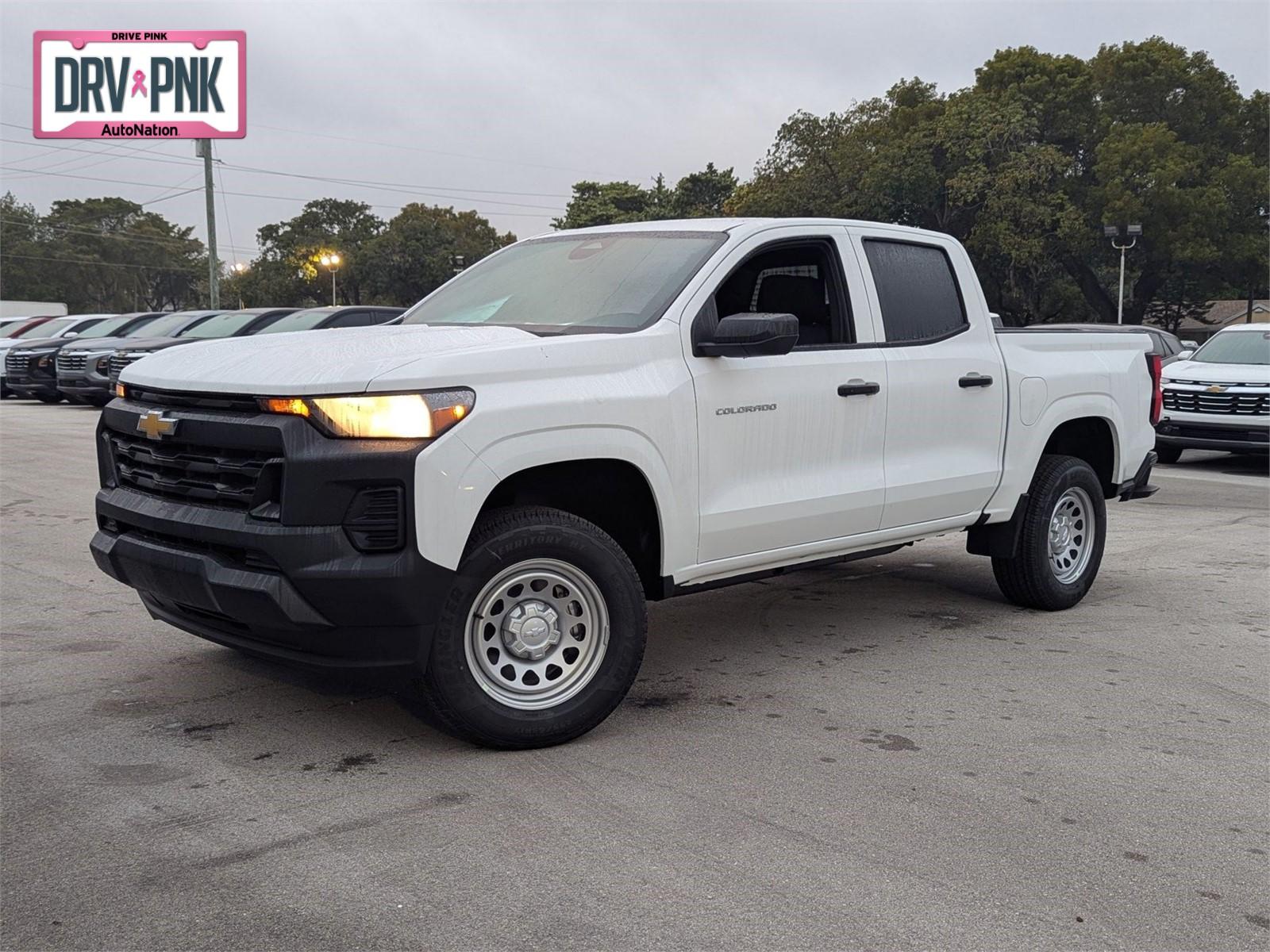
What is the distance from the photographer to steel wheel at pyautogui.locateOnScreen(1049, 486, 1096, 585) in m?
7.00

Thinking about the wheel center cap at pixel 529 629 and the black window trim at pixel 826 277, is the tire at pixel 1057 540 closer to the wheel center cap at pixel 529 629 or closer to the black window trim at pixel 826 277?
the black window trim at pixel 826 277

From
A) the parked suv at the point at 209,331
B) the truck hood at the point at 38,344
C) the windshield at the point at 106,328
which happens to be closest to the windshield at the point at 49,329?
the windshield at the point at 106,328

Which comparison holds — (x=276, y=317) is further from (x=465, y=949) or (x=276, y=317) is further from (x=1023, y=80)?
(x=1023, y=80)

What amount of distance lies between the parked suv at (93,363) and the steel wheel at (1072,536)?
52.9 feet

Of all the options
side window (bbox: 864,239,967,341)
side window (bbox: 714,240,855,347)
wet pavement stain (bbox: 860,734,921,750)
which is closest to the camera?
wet pavement stain (bbox: 860,734,921,750)

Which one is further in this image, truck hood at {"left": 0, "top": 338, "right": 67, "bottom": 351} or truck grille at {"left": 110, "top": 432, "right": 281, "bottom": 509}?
truck hood at {"left": 0, "top": 338, "right": 67, "bottom": 351}

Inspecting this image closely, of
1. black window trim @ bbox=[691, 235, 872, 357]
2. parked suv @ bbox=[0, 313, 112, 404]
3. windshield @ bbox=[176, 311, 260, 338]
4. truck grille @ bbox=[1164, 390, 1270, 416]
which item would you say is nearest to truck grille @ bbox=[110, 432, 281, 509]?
black window trim @ bbox=[691, 235, 872, 357]

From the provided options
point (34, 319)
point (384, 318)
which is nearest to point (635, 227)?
point (384, 318)

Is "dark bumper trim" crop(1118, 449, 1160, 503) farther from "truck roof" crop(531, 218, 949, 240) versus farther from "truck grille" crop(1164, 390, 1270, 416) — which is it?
"truck grille" crop(1164, 390, 1270, 416)

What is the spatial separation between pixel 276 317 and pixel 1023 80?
129 ft

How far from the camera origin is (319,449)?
4.12 m

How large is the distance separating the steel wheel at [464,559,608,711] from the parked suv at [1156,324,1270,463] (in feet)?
36.6

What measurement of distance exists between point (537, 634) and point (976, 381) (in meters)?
2.82

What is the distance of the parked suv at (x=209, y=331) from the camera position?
763 inches
